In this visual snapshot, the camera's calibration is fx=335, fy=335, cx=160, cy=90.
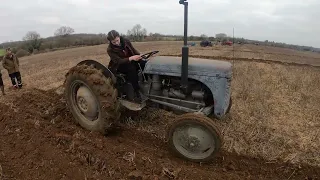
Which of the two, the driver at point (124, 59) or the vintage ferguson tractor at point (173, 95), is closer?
the vintage ferguson tractor at point (173, 95)

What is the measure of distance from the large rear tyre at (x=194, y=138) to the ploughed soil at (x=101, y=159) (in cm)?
16

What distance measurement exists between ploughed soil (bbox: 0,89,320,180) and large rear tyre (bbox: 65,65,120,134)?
0.23m

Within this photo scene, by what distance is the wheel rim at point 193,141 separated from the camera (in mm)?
5000

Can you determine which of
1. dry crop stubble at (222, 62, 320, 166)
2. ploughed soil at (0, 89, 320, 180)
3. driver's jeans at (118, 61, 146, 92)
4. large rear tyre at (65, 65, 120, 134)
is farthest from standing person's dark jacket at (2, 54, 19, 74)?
dry crop stubble at (222, 62, 320, 166)

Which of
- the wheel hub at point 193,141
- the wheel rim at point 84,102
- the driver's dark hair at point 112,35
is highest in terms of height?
the driver's dark hair at point 112,35

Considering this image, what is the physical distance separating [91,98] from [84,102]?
248 mm

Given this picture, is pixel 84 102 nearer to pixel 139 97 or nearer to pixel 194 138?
pixel 139 97

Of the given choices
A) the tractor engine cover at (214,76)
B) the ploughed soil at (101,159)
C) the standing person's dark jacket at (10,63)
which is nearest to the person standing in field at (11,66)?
the standing person's dark jacket at (10,63)

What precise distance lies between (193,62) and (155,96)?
38.1 inches

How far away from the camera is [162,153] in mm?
5430

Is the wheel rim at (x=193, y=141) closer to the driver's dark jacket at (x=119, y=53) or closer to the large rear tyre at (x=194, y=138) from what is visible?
the large rear tyre at (x=194, y=138)

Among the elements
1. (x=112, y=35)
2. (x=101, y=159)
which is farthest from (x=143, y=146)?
(x=112, y=35)

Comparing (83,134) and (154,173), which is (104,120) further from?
(154,173)

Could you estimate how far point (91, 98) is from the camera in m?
6.23
